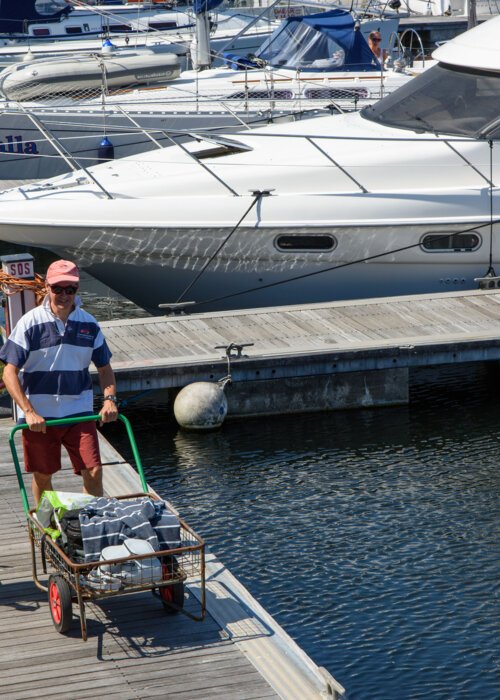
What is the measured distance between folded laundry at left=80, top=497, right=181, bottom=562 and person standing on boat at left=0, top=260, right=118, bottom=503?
475 mm

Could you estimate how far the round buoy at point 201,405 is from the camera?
1050cm

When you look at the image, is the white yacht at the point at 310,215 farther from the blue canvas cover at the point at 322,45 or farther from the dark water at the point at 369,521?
the blue canvas cover at the point at 322,45

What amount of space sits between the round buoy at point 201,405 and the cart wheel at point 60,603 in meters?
4.76

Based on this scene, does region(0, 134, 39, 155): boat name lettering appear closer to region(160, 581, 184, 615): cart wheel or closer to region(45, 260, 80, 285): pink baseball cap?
region(45, 260, 80, 285): pink baseball cap

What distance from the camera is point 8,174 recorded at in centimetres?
1980

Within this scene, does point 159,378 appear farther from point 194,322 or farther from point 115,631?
point 115,631

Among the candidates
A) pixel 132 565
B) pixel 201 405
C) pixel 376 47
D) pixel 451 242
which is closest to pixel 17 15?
pixel 376 47

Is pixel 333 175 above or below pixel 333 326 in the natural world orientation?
above

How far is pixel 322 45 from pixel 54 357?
1469 cm

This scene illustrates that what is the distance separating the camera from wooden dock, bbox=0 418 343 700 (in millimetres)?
5312

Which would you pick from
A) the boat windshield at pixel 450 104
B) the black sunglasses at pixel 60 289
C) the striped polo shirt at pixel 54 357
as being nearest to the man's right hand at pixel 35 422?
the striped polo shirt at pixel 54 357

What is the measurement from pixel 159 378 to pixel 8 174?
10.3m

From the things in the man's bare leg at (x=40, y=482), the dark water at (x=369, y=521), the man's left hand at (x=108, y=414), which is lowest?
the dark water at (x=369, y=521)

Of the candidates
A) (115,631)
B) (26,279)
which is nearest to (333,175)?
(26,279)
